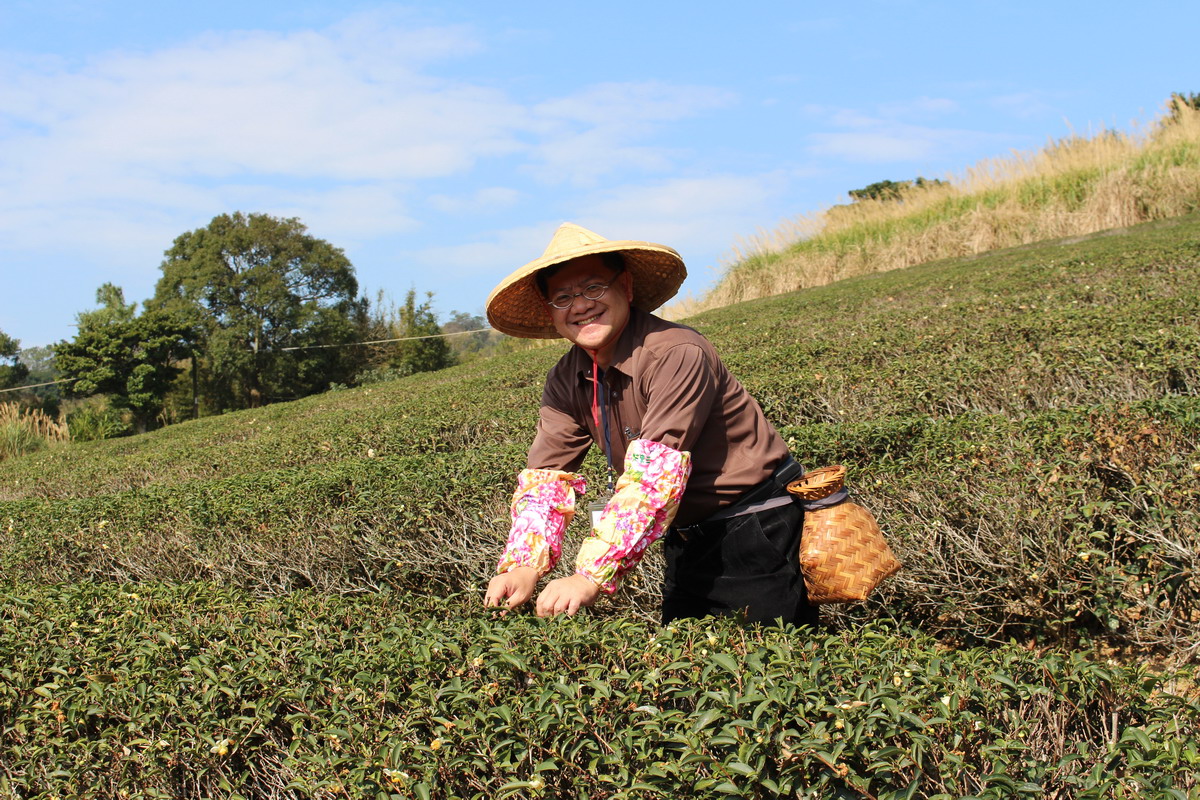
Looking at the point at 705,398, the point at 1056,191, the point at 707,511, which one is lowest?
the point at 707,511

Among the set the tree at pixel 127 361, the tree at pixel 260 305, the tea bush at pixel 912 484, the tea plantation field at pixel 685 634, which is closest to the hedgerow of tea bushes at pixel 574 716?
the tea plantation field at pixel 685 634

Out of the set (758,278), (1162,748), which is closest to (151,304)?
(758,278)

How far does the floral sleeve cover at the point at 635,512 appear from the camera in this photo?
2002 mm

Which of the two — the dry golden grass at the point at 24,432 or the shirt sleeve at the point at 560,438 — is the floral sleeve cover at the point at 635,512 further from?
the dry golden grass at the point at 24,432

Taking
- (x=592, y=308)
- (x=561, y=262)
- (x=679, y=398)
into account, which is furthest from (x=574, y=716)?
(x=561, y=262)

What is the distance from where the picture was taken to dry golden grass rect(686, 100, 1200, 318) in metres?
16.3

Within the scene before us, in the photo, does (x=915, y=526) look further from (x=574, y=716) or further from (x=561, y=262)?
(x=574, y=716)

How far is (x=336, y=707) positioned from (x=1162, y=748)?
5.28ft

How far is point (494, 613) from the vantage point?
99.5 inches

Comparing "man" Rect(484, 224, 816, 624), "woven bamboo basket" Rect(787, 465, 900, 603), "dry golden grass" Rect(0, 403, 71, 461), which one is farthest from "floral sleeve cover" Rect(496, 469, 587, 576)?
"dry golden grass" Rect(0, 403, 71, 461)

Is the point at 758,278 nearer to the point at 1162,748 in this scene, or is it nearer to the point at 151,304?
the point at 151,304

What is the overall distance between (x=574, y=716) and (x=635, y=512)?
429 mm

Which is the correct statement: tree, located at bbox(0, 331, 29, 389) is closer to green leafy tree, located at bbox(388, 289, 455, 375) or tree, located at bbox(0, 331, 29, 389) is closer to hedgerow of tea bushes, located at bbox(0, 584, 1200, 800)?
green leafy tree, located at bbox(388, 289, 455, 375)

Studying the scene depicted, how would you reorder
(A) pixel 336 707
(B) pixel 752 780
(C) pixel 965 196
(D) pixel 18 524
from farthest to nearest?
1. (C) pixel 965 196
2. (D) pixel 18 524
3. (A) pixel 336 707
4. (B) pixel 752 780
